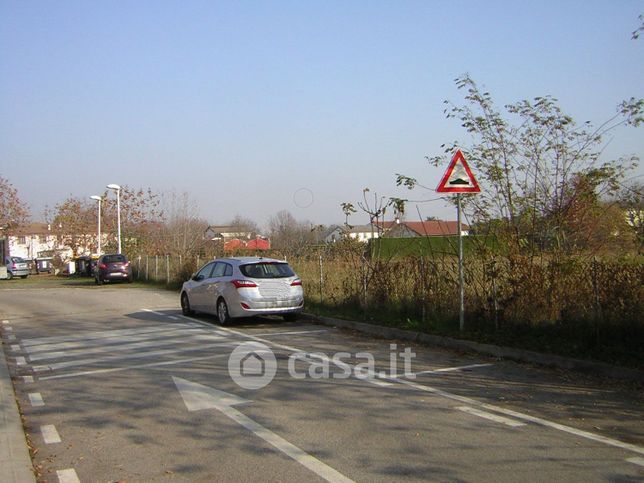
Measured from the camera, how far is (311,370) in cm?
902

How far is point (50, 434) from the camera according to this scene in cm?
633

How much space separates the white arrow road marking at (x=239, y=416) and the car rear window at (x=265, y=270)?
5.43m

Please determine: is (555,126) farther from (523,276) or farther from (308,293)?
(308,293)

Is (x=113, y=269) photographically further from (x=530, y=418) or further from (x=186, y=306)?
(x=530, y=418)

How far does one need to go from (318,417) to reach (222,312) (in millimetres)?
8051

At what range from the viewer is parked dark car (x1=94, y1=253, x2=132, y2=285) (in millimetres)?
32844

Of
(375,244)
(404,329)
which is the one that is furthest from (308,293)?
(404,329)

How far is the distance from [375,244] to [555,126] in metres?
5.74

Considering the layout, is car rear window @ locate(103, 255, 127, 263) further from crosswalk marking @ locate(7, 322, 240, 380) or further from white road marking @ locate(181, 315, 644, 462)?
white road marking @ locate(181, 315, 644, 462)

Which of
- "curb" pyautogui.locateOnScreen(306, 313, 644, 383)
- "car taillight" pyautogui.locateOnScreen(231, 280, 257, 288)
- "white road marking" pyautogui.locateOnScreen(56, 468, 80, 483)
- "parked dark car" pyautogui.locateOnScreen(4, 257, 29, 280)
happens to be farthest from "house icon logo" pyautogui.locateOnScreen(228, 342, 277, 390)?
"parked dark car" pyautogui.locateOnScreen(4, 257, 29, 280)

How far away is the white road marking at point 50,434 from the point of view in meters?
6.11

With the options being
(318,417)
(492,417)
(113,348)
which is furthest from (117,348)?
(492,417)

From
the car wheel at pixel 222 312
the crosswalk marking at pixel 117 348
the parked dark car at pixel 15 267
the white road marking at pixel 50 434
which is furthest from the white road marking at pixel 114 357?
the parked dark car at pixel 15 267
